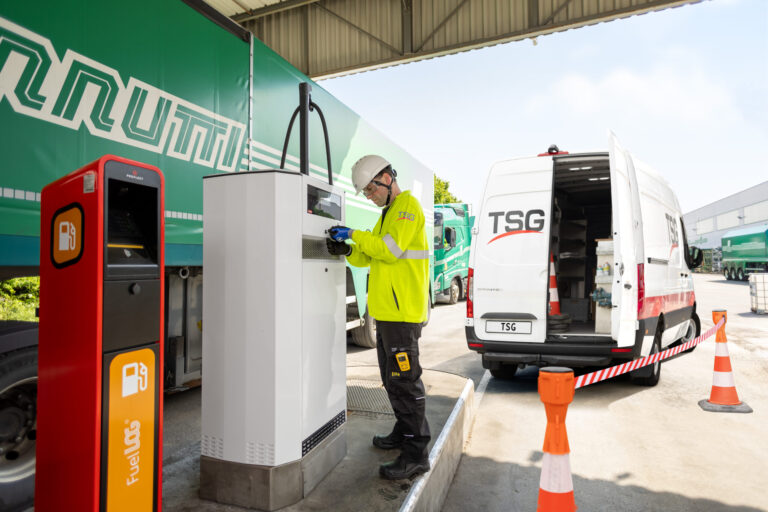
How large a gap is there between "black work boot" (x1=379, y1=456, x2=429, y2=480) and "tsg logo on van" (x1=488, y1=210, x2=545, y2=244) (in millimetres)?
3083

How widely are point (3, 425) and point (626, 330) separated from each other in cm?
490

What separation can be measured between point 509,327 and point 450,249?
26.8 ft

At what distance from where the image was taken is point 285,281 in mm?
2586

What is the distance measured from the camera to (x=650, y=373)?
568 centimetres

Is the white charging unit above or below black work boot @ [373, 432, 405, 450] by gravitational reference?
above

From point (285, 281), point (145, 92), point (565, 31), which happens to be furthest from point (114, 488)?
point (565, 31)

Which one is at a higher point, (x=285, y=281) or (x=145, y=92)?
(x=145, y=92)

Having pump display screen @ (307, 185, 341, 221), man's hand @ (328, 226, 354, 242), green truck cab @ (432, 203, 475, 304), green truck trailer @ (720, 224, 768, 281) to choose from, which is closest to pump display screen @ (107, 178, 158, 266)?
pump display screen @ (307, 185, 341, 221)

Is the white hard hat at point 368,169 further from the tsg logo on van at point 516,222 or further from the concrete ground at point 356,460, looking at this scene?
the tsg logo on van at point 516,222

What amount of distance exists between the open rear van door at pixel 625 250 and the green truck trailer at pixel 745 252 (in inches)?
1108

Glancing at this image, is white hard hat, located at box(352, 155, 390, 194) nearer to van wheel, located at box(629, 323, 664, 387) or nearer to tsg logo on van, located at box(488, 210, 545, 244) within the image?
tsg logo on van, located at box(488, 210, 545, 244)

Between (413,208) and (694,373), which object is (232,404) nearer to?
(413,208)

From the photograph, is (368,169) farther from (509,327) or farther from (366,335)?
(366,335)

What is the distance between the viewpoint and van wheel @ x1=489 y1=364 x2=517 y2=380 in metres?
6.03
